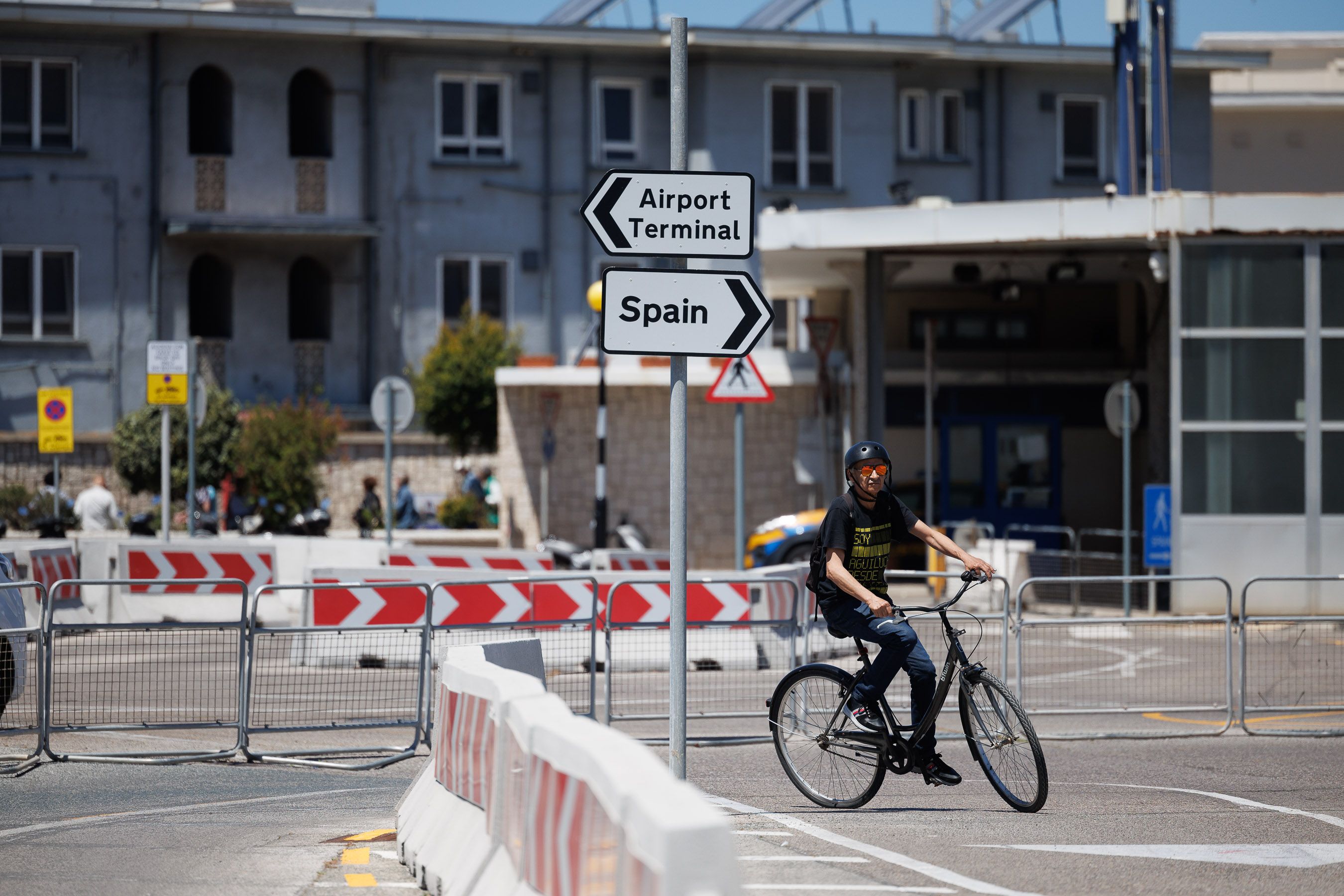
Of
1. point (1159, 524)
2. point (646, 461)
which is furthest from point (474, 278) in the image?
point (1159, 524)

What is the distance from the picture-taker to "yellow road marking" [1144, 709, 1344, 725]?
1245 centimetres

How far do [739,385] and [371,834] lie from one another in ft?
32.4

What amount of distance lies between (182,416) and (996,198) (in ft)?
67.8

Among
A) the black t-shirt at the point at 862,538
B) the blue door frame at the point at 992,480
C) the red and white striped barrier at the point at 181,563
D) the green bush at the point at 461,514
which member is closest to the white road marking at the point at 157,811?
the black t-shirt at the point at 862,538

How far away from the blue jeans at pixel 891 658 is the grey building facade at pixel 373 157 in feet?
98.9

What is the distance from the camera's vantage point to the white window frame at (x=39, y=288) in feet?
123

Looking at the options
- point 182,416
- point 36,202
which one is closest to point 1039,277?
point 182,416

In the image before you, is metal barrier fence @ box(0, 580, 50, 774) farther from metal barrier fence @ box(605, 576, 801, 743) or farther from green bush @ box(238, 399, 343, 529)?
green bush @ box(238, 399, 343, 529)

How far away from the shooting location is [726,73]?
1505 inches

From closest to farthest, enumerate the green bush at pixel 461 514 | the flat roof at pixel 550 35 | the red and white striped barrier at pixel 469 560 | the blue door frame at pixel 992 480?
the red and white striped barrier at pixel 469 560 < the blue door frame at pixel 992 480 < the green bush at pixel 461 514 < the flat roof at pixel 550 35

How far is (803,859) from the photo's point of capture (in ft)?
22.7

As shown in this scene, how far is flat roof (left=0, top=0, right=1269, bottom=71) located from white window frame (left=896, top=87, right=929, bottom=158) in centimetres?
111

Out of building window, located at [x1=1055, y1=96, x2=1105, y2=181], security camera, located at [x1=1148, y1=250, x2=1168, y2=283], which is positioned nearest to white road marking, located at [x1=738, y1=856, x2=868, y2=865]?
security camera, located at [x1=1148, y1=250, x2=1168, y2=283]

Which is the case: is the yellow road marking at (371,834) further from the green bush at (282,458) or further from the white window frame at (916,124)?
the white window frame at (916,124)
